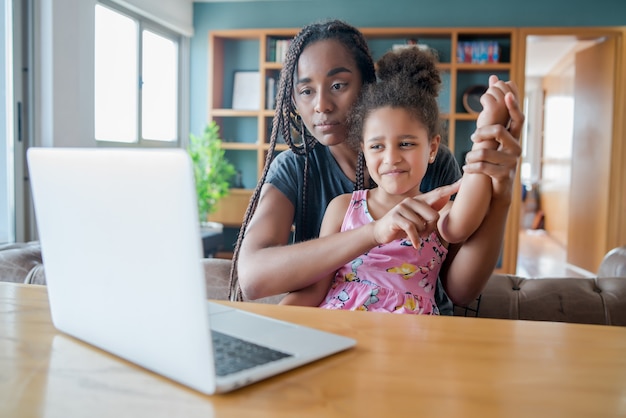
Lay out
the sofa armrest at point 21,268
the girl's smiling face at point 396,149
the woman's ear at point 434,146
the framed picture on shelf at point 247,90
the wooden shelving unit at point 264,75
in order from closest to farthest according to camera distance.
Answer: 1. the girl's smiling face at point 396,149
2. the woman's ear at point 434,146
3. the sofa armrest at point 21,268
4. the wooden shelving unit at point 264,75
5. the framed picture on shelf at point 247,90

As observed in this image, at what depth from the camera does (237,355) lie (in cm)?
67

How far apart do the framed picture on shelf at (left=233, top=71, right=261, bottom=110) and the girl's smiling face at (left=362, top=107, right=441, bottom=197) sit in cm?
458

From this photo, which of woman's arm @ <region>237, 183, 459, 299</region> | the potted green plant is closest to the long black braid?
woman's arm @ <region>237, 183, 459, 299</region>

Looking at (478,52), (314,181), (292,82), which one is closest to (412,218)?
(314,181)

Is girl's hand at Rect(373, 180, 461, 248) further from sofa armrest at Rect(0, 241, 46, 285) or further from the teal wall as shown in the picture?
the teal wall

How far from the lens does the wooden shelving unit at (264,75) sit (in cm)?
531

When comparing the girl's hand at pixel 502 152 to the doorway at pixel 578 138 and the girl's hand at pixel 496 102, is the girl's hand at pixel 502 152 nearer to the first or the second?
the girl's hand at pixel 496 102

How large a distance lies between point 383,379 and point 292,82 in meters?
1.09

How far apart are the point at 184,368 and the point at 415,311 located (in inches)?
29.2

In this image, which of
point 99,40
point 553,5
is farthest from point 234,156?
point 553,5

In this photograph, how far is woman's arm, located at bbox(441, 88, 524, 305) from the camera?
1038mm

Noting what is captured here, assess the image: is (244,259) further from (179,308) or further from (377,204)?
(179,308)

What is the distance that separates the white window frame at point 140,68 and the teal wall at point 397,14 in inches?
4.9

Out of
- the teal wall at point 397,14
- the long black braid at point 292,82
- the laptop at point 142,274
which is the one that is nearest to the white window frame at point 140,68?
the teal wall at point 397,14
